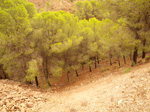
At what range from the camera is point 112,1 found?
8.91 m

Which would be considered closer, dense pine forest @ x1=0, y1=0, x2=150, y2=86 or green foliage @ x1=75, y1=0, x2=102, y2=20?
dense pine forest @ x1=0, y1=0, x2=150, y2=86

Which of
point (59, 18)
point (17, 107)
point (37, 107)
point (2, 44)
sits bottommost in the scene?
point (37, 107)

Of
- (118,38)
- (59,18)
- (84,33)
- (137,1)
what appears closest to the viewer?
(137,1)

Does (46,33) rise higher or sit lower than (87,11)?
lower

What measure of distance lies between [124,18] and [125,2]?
1263 millimetres

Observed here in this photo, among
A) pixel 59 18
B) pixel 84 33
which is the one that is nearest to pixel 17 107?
pixel 59 18

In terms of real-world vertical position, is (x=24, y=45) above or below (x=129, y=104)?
above

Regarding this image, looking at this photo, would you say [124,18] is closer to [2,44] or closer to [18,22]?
[18,22]

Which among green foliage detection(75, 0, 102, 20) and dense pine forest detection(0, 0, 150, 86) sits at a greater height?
green foliage detection(75, 0, 102, 20)

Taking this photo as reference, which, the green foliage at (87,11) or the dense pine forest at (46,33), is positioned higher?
the green foliage at (87,11)

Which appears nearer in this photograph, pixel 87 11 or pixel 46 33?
pixel 46 33

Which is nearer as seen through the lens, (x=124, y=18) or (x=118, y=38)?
(x=124, y=18)

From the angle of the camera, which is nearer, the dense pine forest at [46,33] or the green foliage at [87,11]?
the dense pine forest at [46,33]

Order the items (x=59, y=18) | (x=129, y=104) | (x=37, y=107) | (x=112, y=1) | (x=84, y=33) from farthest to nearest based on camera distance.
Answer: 1. (x=84, y=33)
2. (x=59, y=18)
3. (x=112, y=1)
4. (x=37, y=107)
5. (x=129, y=104)
